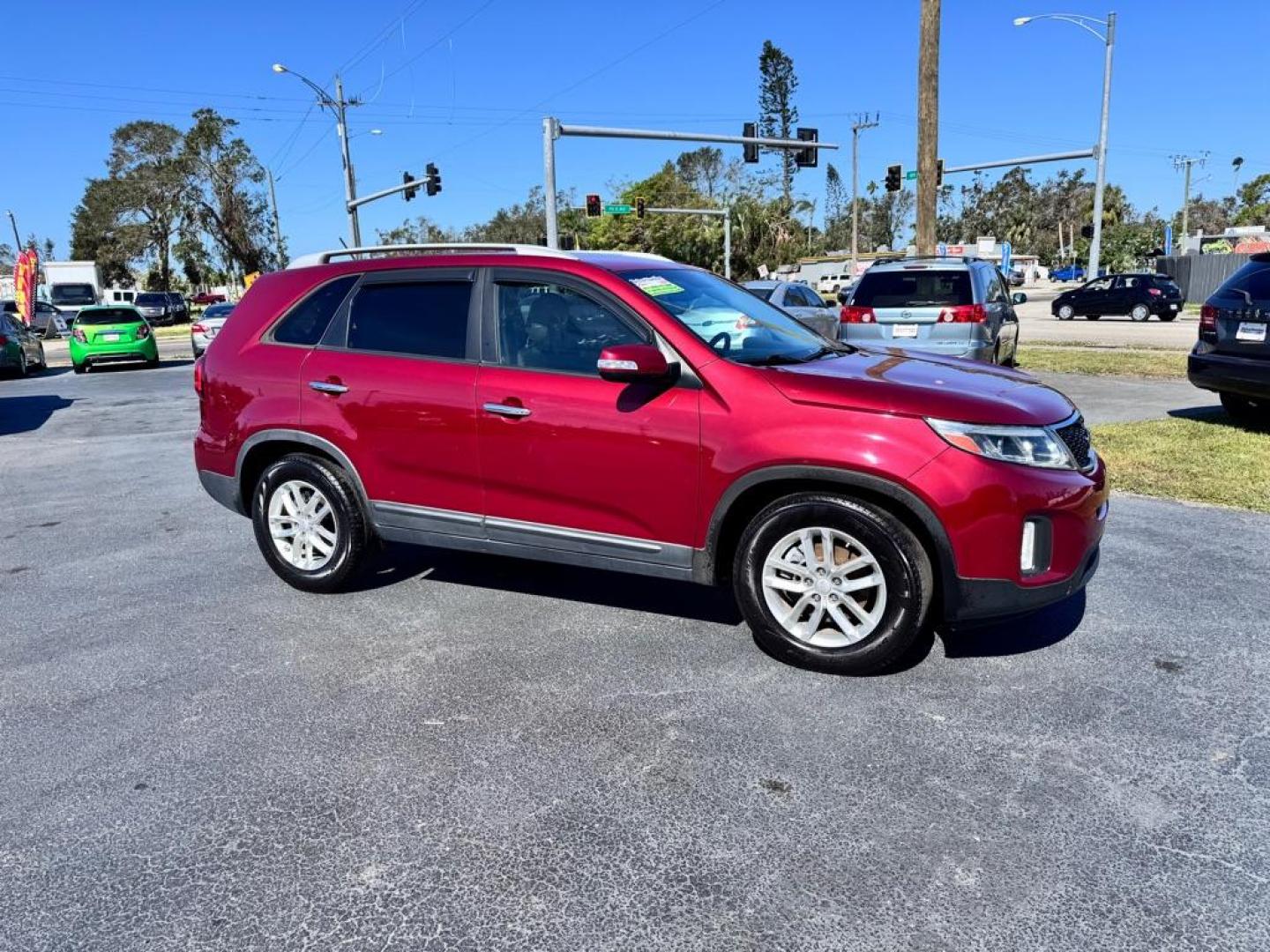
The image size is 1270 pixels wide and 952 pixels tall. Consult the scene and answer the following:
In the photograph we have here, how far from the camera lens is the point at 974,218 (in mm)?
106750

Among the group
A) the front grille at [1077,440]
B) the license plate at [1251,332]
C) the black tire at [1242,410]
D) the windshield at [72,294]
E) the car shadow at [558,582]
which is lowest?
the car shadow at [558,582]

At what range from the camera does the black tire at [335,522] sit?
190 inches

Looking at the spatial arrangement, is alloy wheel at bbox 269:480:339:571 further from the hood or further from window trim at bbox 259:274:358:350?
the hood

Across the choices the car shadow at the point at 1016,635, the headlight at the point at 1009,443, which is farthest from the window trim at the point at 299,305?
the car shadow at the point at 1016,635

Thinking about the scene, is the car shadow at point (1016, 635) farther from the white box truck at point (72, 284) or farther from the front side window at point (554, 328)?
the white box truck at point (72, 284)

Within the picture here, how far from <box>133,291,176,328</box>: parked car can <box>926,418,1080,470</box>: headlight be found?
46073 millimetres

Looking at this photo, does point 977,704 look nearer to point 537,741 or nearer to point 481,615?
point 537,741

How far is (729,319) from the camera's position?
446 cm

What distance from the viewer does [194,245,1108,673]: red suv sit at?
11.8 feet

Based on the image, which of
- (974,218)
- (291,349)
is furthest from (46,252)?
(291,349)

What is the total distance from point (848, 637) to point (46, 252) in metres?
137

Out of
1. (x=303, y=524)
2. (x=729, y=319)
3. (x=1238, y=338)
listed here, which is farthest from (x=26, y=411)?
(x=1238, y=338)

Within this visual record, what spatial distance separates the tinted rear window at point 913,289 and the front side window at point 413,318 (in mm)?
7280

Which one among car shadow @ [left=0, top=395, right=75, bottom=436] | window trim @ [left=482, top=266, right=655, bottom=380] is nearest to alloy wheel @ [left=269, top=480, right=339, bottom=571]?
window trim @ [left=482, top=266, right=655, bottom=380]
